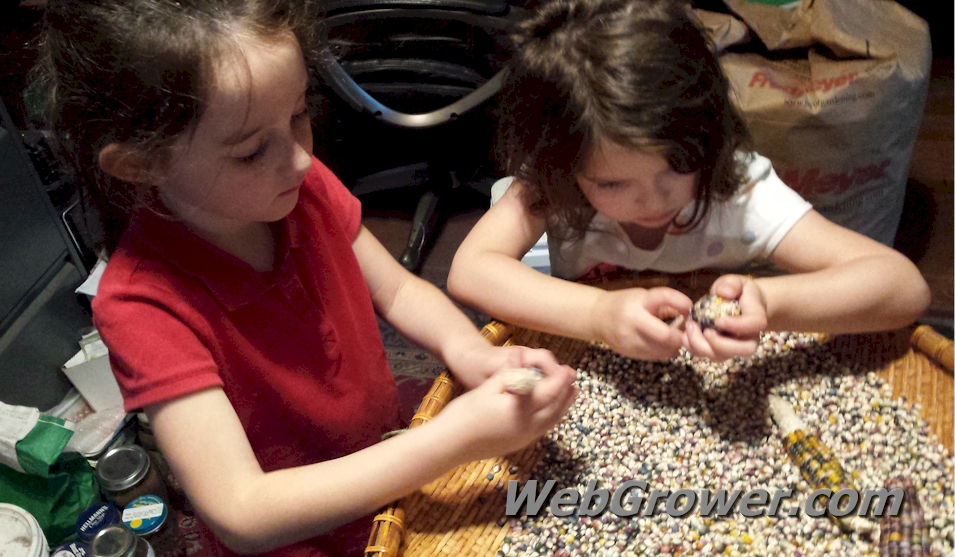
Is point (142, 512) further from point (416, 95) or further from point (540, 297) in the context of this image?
point (416, 95)

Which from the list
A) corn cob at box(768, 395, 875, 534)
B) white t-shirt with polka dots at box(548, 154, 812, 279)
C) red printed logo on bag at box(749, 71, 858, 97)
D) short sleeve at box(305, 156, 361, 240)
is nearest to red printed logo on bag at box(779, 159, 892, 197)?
red printed logo on bag at box(749, 71, 858, 97)

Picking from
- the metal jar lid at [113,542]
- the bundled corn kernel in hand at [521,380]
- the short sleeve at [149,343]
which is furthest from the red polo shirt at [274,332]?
the metal jar lid at [113,542]

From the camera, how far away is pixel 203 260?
2.35ft

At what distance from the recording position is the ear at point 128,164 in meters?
0.64

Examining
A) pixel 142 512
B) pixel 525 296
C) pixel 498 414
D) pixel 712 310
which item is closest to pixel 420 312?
pixel 525 296

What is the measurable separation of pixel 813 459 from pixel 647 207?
0.37 meters

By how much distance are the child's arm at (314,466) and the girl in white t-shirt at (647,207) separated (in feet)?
0.63

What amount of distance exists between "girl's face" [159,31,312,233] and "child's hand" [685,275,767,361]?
46cm

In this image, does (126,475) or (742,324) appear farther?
(126,475)

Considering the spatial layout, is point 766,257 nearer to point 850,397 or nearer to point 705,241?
point 705,241

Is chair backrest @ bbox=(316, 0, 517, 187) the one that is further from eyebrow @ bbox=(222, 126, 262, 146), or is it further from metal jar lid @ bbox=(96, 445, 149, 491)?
eyebrow @ bbox=(222, 126, 262, 146)

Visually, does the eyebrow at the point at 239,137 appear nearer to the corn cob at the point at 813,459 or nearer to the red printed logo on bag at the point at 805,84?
the corn cob at the point at 813,459

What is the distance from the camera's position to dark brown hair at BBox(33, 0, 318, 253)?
23.3 inches

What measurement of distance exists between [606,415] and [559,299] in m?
0.17
